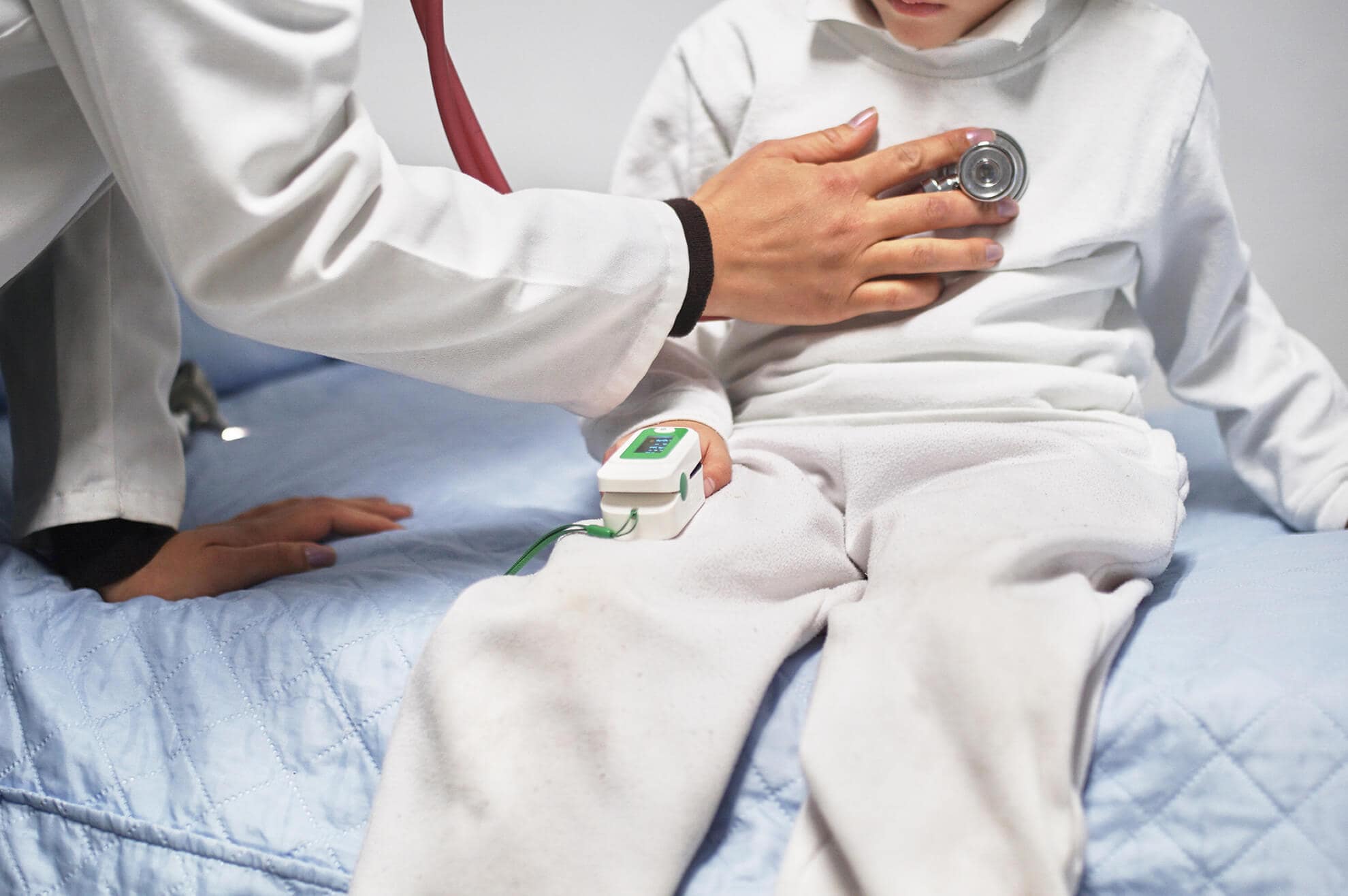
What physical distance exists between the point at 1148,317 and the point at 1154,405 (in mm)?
641

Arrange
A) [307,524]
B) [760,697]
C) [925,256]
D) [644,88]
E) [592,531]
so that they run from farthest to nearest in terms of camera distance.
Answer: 1. [644,88]
2. [307,524]
3. [925,256]
4. [592,531]
5. [760,697]

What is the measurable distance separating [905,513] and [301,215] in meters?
0.39

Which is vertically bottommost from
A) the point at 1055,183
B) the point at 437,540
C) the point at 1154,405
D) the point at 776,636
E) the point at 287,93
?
the point at 1154,405

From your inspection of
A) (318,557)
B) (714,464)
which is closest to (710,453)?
(714,464)

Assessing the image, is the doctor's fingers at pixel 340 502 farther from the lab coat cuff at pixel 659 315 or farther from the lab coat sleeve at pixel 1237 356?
the lab coat sleeve at pixel 1237 356

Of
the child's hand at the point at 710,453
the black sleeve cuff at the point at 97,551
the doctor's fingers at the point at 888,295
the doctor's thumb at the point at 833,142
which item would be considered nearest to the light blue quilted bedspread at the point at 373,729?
the black sleeve cuff at the point at 97,551

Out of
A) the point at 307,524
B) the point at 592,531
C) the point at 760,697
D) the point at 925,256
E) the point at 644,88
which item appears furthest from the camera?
the point at 644,88

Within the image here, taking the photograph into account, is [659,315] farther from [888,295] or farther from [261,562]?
[261,562]

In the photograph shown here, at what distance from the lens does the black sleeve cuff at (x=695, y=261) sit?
27.5 inches

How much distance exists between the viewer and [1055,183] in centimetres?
77

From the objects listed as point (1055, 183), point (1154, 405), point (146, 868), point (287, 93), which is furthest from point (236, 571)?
point (1154, 405)

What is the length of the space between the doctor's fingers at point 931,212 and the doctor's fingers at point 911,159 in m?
0.02

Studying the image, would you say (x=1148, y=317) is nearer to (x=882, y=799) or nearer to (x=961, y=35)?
(x=961, y=35)

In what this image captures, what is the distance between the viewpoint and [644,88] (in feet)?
4.75
